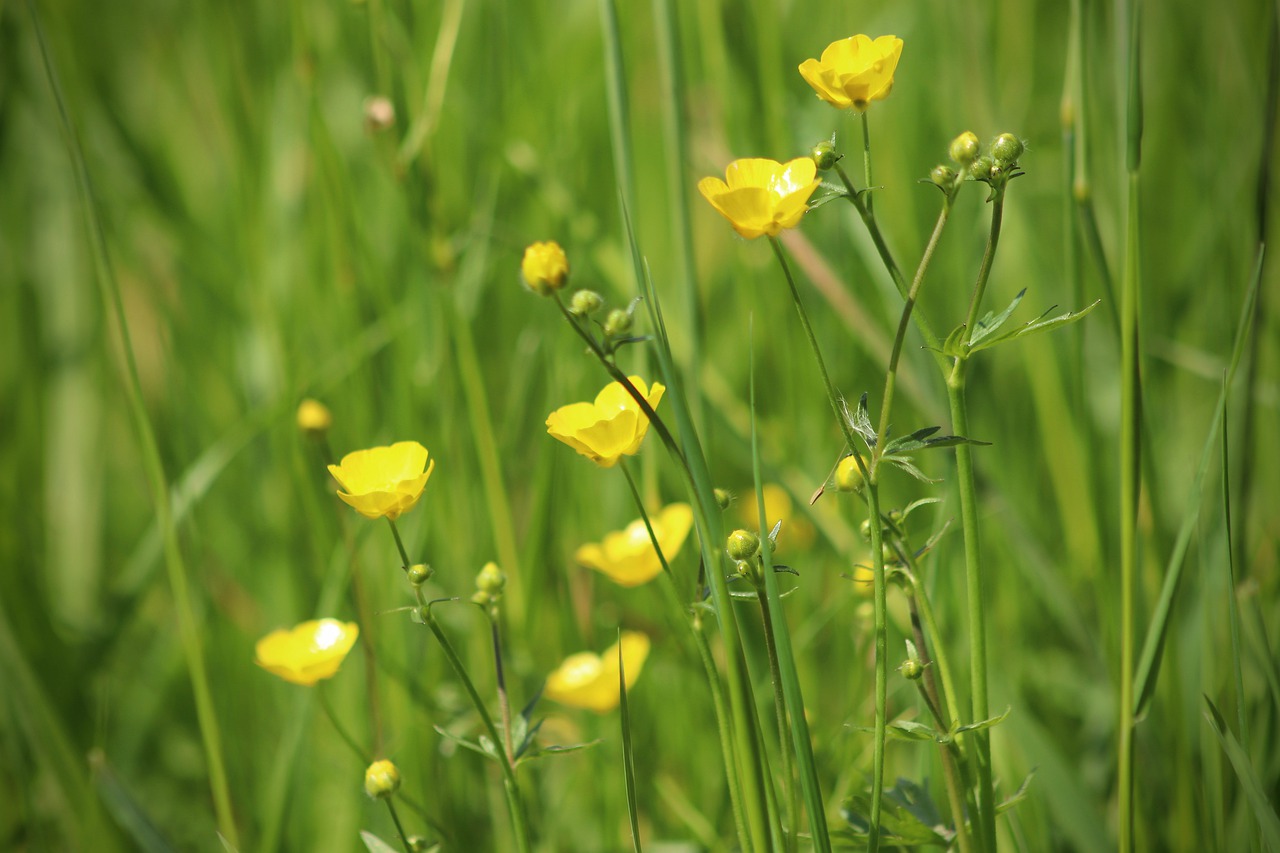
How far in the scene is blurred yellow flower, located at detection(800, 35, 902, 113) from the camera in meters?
0.48

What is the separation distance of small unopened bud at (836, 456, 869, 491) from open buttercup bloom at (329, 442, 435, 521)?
0.74 feet

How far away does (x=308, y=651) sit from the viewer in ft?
2.06

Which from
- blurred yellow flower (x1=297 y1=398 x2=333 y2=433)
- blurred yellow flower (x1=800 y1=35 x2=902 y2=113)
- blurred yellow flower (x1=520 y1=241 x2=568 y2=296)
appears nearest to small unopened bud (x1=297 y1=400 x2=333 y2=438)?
blurred yellow flower (x1=297 y1=398 x2=333 y2=433)

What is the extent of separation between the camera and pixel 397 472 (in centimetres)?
57

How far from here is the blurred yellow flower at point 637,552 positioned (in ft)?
2.16

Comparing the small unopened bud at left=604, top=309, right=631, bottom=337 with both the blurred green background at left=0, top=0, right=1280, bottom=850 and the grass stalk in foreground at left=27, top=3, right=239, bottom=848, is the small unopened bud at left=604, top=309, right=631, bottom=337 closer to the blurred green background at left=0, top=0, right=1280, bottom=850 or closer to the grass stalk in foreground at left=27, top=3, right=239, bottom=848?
the blurred green background at left=0, top=0, right=1280, bottom=850

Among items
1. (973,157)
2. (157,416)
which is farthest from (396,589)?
(973,157)

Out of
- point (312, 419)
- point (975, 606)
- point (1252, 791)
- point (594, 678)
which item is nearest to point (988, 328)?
point (975, 606)

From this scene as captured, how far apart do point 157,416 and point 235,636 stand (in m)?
0.29

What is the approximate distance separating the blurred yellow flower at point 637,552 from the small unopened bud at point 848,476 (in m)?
0.14

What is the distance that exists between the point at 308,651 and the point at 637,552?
0.79ft

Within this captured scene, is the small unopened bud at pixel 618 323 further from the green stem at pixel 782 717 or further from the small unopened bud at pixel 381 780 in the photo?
the small unopened bud at pixel 381 780

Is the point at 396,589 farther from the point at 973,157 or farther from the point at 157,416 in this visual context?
the point at 973,157

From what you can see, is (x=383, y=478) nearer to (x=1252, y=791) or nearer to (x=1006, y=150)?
(x=1006, y=150)
